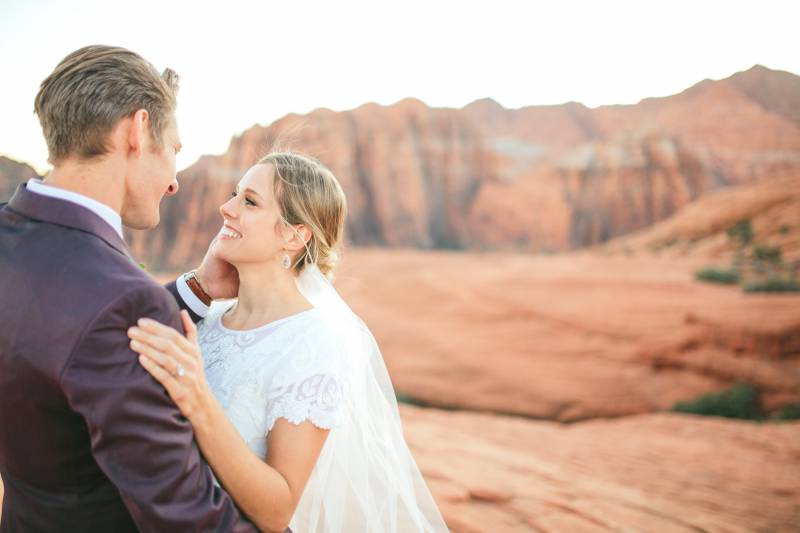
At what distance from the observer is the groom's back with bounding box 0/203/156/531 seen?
133 cm

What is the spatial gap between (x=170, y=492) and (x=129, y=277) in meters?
0.55

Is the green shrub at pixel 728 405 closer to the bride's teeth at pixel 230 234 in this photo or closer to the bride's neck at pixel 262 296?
the bride's neck at pixel 262 296

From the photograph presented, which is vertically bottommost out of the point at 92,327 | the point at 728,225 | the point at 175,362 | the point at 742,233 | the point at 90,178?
the point at 742,233

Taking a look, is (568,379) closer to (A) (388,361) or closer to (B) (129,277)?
(A) (388,361)

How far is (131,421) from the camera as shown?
1280 millimetres

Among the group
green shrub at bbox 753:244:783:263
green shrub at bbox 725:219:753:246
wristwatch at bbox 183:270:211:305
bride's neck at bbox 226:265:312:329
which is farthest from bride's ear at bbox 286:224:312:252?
green shrub at bbox 725:219:753:246

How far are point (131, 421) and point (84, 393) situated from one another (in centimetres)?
13

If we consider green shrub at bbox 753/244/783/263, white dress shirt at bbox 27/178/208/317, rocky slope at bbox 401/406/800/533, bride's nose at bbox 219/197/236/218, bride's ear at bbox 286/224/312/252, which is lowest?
rocky slope at bbox 401/406/800/533

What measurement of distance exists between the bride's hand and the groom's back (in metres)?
0.12

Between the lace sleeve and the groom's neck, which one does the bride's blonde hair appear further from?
the groom's neck

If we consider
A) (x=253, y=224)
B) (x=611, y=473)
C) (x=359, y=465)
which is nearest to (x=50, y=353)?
(x=253, y=224)

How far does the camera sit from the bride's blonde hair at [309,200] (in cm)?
243

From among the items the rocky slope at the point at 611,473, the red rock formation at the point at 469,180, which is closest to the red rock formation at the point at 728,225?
the rocky slope at the point at 611,473

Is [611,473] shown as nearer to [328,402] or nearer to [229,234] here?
[328,402]
